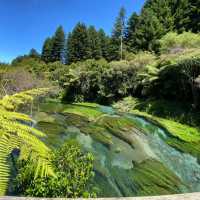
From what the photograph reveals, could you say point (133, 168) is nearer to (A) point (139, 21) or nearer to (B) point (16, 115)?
(B) point (16, 115)

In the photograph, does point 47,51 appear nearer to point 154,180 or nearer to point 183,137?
point 183,137

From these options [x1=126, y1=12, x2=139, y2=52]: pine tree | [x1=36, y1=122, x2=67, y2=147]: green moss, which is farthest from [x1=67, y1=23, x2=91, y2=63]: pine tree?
[x1=36, y1=122, x2=67, y2=147]: green moss

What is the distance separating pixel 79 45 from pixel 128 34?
10.8m

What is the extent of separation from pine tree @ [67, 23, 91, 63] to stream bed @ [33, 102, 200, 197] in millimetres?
42403

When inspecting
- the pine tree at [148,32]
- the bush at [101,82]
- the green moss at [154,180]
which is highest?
the pine tree at [148,32]

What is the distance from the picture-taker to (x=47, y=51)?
65438mm

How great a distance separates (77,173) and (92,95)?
2890cm

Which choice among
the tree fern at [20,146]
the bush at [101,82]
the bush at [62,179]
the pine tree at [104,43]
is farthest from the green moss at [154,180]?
the pine tree at [104,43]

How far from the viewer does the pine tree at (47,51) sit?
64.8m

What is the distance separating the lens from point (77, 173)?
5.77 meters

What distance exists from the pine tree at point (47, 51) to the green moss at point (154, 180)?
190ft

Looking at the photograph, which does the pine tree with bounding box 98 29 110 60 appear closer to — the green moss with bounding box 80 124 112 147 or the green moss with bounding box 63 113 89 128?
the green moss with bounding box 63 113 89 128

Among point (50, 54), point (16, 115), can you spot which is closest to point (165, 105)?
point (16, 115)

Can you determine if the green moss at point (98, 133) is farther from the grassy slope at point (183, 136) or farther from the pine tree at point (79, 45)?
the pine tree at point (79, 45)
